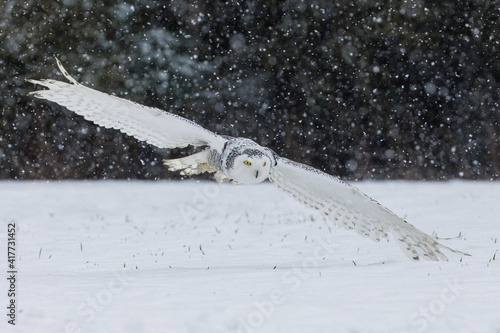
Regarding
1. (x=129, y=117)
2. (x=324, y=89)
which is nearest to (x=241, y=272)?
(x=129, y=117)

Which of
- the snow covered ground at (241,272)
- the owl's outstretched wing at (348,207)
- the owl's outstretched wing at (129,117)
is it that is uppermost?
the owl's outstretched wing at (129,117)

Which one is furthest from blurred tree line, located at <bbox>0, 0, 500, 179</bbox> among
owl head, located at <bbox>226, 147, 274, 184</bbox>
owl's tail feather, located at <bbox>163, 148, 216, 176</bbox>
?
owl head, located at <bbox>226, 147, 274, 184</bbox>

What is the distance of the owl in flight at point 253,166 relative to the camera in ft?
18.5

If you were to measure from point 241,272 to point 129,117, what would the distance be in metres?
1.58

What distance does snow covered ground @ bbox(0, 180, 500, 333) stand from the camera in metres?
4.61

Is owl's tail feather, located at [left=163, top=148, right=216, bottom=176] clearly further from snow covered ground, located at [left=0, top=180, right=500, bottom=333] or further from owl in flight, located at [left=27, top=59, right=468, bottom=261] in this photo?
snow covered ground, located at [left=0, top=180, right=500, bottom=333]

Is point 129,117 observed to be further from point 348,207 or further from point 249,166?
point 348,207

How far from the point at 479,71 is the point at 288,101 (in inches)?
176

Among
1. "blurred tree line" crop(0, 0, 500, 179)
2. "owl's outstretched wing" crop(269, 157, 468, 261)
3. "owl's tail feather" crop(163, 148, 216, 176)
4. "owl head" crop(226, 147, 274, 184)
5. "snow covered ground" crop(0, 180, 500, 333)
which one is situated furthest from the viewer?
"blurred tree line" crop(0, 0, 500, 179)

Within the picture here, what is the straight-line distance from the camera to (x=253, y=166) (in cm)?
559

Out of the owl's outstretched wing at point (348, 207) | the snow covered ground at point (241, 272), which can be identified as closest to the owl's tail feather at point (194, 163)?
the owl's outstretched wing at point (348, 207)

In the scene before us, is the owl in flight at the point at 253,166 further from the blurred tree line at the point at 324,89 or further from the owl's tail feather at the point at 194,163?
the blurred tree line at the point at 324,89

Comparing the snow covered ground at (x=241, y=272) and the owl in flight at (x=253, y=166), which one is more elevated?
the owl in flight at (x=253, y=166)

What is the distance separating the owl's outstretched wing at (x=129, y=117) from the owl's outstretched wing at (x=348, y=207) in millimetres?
660
